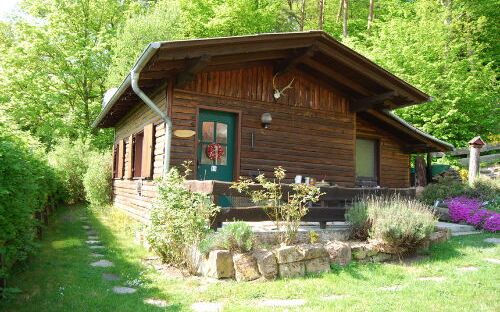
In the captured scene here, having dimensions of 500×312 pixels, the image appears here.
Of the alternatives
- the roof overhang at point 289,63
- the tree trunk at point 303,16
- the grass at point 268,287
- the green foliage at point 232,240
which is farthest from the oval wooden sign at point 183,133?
the tree trunk at point 303,16

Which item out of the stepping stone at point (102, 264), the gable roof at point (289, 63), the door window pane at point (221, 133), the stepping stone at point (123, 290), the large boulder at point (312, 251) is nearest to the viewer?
the stepping stone at point (123, 290)

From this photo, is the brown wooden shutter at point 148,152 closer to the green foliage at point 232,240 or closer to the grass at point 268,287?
the grass at point 268,287

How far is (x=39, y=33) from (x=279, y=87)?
16.9 meters

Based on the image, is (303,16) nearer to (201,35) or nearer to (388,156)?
(201,35)

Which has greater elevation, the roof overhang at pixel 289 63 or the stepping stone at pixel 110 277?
the roof overhang at pixel 289 63

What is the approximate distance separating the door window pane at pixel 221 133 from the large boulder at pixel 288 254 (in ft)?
12.0

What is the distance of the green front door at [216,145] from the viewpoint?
8.40m

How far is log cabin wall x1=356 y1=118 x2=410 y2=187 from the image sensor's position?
11742mm

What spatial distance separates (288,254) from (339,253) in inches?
34.0

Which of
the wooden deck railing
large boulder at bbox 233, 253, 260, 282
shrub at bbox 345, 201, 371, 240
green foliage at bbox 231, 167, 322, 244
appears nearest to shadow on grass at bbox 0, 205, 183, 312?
large boulder at bbox 233, 253, 260, 282

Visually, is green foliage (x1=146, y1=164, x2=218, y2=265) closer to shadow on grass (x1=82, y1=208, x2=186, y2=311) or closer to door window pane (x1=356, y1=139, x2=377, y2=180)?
shadow on grass (x1=82, y1=208, x2=186, y2=311)

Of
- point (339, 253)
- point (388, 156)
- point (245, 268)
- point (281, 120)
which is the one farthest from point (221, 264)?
point (388, 156)

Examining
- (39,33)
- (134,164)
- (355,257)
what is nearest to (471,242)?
(355,257)

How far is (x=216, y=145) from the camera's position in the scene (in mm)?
8508
